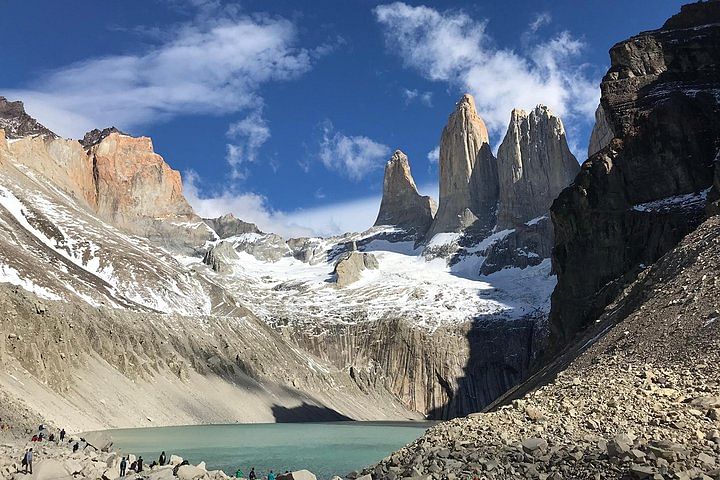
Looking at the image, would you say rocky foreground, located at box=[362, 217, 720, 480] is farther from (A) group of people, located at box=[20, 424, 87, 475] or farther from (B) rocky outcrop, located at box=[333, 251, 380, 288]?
(B) rocky outcrop, located at box=[333, 251, 380, 288]

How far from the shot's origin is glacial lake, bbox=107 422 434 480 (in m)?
43.8

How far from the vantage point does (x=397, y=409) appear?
447 feet

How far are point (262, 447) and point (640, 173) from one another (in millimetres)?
39448

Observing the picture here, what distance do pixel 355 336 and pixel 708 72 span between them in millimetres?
100681

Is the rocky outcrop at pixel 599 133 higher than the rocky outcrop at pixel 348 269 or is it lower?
higher

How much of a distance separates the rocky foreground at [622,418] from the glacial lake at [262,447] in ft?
45.9

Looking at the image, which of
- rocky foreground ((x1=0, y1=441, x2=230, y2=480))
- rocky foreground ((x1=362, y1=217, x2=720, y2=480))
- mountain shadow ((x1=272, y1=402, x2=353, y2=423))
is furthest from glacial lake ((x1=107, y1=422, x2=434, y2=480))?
mountain shadow ((x1=272, y1=402, x2=353, y2=423))

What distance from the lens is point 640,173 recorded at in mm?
63438

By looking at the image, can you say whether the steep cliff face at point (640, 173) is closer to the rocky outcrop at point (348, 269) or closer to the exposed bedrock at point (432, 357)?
the exposed bedrock at point (432, 357)

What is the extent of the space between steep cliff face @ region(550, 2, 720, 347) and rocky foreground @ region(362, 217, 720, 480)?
23.4 m

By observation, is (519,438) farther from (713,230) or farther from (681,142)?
(681,142)

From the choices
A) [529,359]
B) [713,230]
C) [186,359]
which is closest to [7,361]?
[186,359]

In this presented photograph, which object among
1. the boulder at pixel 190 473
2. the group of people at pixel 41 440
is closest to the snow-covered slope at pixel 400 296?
the group of people at pixel 41 440

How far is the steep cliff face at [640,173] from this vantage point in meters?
59.7
